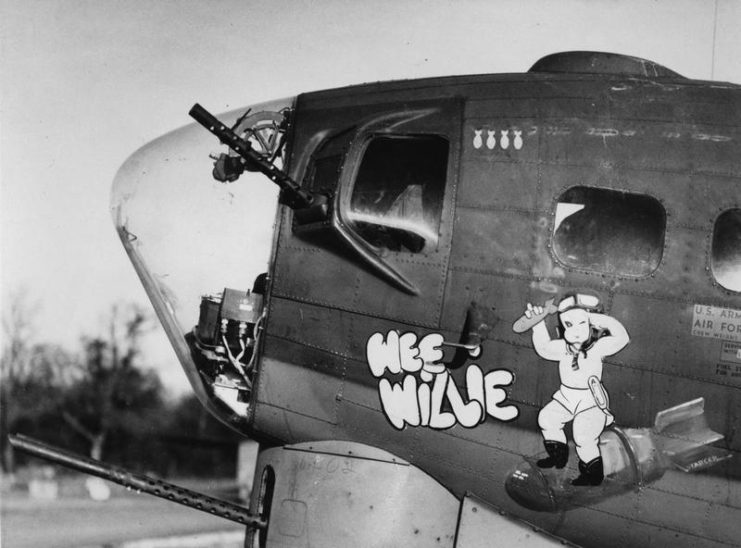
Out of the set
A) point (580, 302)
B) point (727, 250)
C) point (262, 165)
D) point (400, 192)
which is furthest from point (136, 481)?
point (727, 250)

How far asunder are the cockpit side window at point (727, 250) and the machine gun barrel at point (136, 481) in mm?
3741

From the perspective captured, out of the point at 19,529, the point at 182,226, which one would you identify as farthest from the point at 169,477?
the point at 182,226

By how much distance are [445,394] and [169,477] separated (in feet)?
142

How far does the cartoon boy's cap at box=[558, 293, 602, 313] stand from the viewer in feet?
18.8

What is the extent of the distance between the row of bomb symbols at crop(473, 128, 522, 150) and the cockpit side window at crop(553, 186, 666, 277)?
0.54m

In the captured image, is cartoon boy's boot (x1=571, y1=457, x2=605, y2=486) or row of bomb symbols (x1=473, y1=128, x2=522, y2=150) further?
row of bomb symbols (x1=473, y1=128, x2=522, y2=150)

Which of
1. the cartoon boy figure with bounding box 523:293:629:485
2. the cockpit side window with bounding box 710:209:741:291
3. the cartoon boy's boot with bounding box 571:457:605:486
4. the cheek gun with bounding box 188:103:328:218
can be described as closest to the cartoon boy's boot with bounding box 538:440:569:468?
the cartoon boy figure with bounding box 523:293:629:485

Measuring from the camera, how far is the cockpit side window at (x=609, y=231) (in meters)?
5.79

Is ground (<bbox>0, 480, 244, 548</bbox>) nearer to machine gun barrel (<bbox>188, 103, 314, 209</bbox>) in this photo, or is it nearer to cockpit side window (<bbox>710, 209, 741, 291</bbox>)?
machine gun barrel (<bbox>188, 103, 314, 209</bbox>)

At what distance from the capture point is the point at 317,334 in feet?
20.6

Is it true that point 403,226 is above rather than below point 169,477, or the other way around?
above

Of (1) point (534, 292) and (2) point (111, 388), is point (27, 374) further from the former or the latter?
(1) point (534, 292)

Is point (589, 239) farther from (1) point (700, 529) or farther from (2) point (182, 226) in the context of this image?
(2) point (182, 226)

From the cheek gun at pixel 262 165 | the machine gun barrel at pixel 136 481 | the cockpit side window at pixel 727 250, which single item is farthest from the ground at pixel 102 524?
the cockpit side window at pixel 727 250
